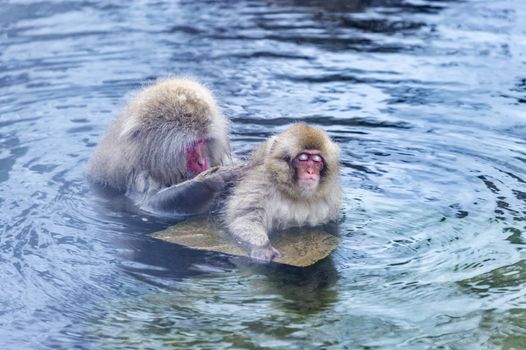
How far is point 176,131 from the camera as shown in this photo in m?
6.46

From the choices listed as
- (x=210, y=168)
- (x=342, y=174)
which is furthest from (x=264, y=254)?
(x=342, y=174)

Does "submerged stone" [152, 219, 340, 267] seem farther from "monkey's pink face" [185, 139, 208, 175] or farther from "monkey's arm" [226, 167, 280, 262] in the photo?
"monkey's pink face" [185, 139, 208, 175]

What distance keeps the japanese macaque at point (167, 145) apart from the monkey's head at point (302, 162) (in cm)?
48

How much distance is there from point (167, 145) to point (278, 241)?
1.03 meters

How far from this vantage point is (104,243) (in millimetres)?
6043

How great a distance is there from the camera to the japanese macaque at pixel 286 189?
5.83 metres

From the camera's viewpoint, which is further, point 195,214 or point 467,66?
point 467,66

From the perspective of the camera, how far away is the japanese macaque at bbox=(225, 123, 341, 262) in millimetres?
5832

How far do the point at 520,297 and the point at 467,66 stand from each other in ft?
16.4

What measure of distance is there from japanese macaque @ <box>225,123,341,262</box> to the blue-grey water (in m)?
0.24

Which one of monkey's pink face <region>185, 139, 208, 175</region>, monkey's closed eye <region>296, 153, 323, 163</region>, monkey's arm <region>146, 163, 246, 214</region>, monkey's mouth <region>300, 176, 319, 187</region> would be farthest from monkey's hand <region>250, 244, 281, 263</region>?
monkey's pink face <region>185, 139, 208, 175</region>

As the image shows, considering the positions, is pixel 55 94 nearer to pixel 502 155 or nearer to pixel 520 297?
pixel 502 155

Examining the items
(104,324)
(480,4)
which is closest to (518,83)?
(480,4)

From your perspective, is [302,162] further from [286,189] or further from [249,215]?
[249,215]
